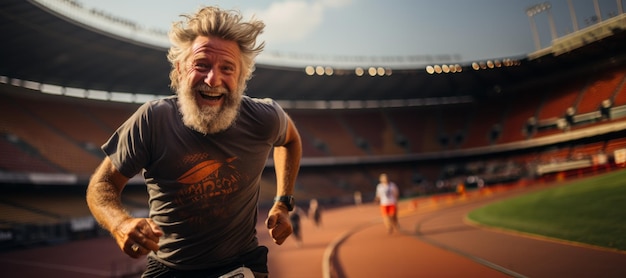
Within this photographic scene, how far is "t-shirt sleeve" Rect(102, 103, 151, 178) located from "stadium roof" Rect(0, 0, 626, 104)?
7.80m

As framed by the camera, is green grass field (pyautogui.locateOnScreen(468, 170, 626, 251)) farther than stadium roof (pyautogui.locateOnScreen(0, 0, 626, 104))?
No

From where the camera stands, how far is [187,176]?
1.75 m

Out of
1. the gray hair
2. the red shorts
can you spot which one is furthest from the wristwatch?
the red shorts

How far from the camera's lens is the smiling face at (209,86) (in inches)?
71.1

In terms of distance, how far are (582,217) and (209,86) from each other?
29.5 feet

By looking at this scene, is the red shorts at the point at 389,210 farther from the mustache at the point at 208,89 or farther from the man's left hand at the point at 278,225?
the mustache at the point at 208,89

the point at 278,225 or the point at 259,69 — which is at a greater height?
the point at 259,69

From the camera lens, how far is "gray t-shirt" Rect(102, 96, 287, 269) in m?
1.73

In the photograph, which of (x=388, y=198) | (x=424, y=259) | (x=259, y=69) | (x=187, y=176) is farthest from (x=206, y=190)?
(x=259, y=69)

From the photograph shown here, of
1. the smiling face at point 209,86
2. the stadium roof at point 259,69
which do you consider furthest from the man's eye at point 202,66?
the stadium roof at point 259,69

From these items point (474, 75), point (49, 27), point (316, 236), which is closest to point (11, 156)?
point (49, 27)

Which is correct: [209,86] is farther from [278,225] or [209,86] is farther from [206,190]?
[278,225]

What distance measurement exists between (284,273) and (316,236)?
568cm

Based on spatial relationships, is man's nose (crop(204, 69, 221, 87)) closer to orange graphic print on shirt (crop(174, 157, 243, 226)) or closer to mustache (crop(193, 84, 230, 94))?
mustache (crop(193, 84, 230, 94))
